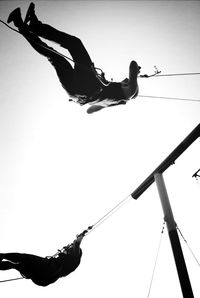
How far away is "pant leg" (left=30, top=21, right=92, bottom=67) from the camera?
3805 mm

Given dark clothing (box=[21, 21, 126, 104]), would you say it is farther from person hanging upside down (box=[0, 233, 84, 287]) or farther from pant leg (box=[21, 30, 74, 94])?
person hanging upside down (box=[0, 233, 84, 287])

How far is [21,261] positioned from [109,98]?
3.49 metres

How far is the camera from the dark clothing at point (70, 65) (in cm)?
383

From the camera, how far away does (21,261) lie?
4551mm

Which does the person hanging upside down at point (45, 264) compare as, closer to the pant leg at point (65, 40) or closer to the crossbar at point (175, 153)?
the crossbar at point (175, 153)

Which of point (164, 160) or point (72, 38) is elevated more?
point (72, 38)

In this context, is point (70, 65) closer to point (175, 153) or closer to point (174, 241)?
point (175, 153)

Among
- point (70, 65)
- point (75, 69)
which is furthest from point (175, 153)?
point (70, 65)

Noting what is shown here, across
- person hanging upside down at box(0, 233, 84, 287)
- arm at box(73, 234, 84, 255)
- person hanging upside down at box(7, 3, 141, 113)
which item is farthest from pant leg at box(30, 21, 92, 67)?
arm at box(73, 234, 84, 255)

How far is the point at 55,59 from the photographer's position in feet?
13.5

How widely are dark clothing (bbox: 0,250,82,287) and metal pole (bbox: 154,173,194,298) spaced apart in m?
2.35

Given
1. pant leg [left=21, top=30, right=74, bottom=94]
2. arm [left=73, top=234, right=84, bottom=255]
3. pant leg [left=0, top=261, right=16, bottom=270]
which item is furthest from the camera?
arm [left=73, top=234, right=84, bottom=255]

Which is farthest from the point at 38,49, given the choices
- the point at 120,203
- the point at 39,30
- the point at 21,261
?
the point at 120,203

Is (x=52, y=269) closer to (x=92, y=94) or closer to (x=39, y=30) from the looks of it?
(x=92, y=94)
